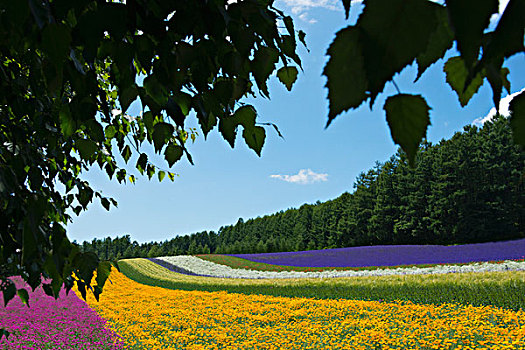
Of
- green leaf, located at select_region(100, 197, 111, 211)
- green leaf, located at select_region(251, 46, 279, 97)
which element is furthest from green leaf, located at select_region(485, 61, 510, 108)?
green leaf, located at select_region(100, 197, 111, 211)

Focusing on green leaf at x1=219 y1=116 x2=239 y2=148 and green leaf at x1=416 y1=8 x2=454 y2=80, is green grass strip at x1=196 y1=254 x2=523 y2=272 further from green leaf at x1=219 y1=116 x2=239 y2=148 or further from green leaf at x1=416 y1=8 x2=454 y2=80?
green leaf at x1=416 y1=8 x2=454 y2=80

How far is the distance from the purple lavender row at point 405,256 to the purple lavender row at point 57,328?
39.2 feet

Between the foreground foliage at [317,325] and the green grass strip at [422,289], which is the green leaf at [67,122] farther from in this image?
the green grass strip at [422,289]

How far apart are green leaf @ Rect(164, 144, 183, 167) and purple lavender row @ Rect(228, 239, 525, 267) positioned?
16542 mm

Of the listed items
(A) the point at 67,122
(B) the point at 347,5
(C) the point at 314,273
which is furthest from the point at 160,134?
(C) the point at 314,273

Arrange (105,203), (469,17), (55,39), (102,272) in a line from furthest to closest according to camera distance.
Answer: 1. (105,203)
2. (102,272)
3. (55,39)
4. (469,17)

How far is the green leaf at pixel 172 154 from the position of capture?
1363 mm

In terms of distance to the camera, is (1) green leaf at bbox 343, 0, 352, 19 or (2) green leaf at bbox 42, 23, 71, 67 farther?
(2) green leaf at bbox 42, 23, 71, 67

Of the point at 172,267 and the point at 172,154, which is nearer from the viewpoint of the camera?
the point at 172,154

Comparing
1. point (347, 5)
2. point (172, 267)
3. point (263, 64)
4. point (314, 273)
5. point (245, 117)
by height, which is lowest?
point (314, 273)

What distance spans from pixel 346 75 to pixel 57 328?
9.23m

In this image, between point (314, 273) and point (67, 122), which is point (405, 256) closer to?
point (314, 273)

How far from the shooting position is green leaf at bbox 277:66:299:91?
1.43 meters

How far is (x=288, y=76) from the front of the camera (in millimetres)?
1424
